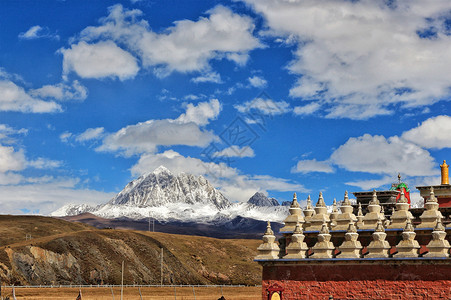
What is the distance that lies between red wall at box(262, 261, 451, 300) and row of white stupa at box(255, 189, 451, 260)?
19.8 inches

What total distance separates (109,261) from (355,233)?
124m

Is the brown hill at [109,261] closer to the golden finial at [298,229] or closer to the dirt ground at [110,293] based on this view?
the dirt ground at [110,293]

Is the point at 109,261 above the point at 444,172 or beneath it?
beneath

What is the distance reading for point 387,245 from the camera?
24.0 metres

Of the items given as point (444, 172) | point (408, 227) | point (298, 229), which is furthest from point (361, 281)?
point (444, 172)

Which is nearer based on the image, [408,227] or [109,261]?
[408,227]

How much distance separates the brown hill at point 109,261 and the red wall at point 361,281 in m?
92.9

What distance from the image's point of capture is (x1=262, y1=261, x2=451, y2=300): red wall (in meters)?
23.1

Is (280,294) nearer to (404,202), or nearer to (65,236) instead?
(404,202)

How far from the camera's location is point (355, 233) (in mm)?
24578

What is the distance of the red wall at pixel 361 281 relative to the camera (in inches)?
909

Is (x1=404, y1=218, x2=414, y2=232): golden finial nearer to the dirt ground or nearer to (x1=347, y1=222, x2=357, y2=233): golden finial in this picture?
(x1=347, y1=222, x2=357, y2=233): golden finial

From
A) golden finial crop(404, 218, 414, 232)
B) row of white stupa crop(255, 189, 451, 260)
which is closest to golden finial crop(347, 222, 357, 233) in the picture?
row of white stupa crop(255, 189, 451, 260)

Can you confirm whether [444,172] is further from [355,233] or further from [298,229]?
[298,229]
